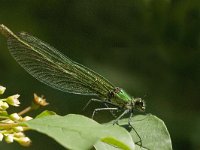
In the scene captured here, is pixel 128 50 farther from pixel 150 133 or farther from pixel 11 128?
pixel 11 128

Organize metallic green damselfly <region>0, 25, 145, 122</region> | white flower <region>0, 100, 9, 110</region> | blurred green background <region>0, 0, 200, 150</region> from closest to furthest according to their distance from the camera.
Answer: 1. white flower <region>0, 100, 9, 110</region>
2. metallic green damselfly <region>0, 25, 145, 122</region>
3. blurred green background <region>0, 0, 200, 150</region>

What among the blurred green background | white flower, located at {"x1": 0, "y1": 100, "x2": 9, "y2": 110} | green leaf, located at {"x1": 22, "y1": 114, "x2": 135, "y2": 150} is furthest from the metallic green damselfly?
the blurred green background

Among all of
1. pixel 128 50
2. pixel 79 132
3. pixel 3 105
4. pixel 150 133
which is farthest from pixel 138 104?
pixel 128 50

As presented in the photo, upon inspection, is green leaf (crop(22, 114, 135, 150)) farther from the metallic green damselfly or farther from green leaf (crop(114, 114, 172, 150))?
the metallic green damselfly

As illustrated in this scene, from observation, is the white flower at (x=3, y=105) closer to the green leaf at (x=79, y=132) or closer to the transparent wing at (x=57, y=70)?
the green leaf at (x=79, y=132)

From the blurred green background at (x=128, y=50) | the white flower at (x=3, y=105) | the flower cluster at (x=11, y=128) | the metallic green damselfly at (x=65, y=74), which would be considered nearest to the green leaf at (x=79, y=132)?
the flower cluster at (x=11, y=128)

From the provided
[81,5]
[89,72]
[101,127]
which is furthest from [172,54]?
[101,127]

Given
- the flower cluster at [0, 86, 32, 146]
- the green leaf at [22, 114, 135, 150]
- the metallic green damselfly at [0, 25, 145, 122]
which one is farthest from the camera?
the metallic green damselfly at [0, 25, 145, 122]
